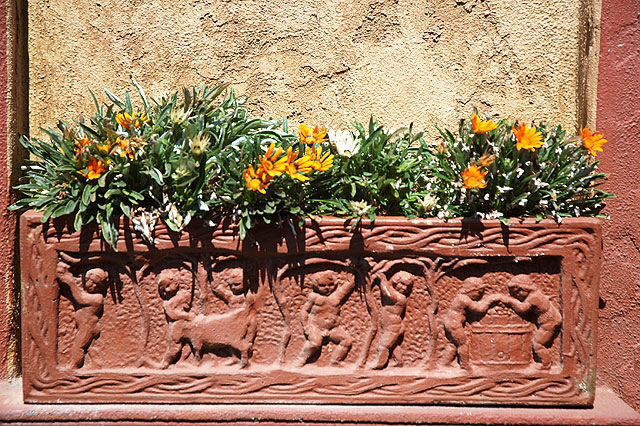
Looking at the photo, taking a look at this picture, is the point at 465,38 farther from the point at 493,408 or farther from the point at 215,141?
the point at 493,408

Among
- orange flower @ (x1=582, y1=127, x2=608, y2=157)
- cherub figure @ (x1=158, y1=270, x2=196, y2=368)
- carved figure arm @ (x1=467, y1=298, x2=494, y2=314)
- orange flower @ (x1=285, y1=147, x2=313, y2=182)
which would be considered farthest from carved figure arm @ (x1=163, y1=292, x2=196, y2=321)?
orange flower @ (x1=582, y1=127, x2=608, y2=157)

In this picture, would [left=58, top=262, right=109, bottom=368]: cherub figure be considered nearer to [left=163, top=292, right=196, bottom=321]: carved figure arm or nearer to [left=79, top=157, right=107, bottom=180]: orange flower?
[left=163, top=292, right=196, bottom=321]: carved figure arm

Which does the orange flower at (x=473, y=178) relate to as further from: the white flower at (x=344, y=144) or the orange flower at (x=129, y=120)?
the orange flower at (x=129, y=120)

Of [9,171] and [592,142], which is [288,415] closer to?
[9,171]

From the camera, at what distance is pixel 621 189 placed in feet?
8.23

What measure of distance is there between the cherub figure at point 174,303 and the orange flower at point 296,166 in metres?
0.69

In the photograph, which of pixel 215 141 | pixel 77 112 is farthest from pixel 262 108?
pixel 77 112

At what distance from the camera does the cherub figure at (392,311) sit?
227 cm

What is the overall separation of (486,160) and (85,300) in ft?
5.97

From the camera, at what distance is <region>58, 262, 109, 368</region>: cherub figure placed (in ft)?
7.35

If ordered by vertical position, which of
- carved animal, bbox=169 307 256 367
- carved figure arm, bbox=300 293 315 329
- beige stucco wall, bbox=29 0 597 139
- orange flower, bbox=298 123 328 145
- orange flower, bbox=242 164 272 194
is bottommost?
carved animal, bbox=169 307 256 367

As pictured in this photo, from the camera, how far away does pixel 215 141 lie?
2371 millimetres

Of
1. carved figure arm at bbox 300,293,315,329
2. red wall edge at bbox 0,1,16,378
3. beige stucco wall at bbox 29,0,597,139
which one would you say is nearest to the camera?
carved figure arm at bbox 300,293,315,329

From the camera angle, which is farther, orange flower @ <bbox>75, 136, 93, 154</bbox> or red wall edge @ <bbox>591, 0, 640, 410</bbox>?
red wall edge @ <bbox>591, 0, 640, 410</bbox>
